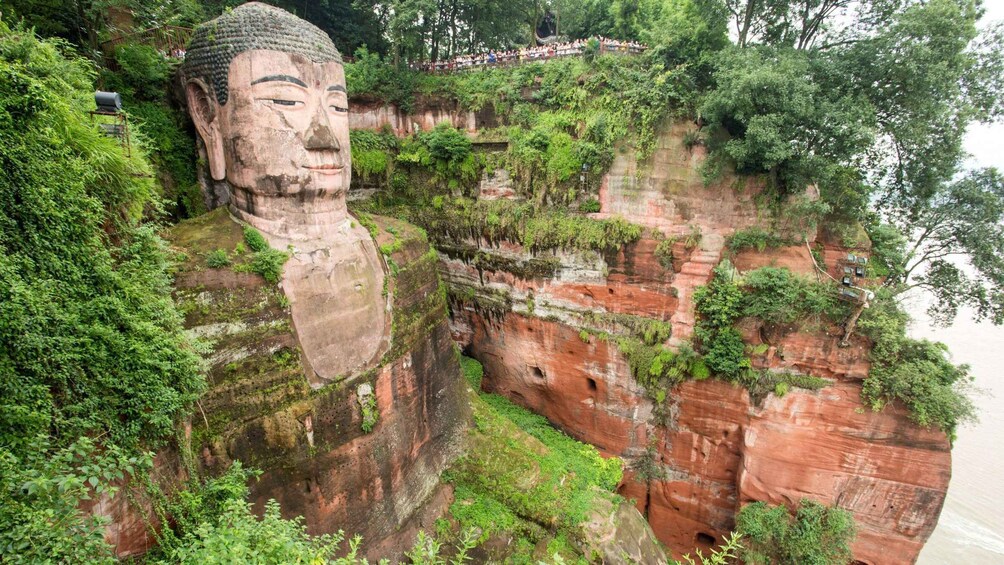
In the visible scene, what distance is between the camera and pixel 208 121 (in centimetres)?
862

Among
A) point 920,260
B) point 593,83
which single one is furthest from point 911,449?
point 593,83

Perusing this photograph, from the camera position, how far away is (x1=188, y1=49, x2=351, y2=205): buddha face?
8023 millimetres

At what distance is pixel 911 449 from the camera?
→ 1103 cm

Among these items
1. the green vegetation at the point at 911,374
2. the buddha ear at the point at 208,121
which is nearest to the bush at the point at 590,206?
the green vegetation at the point at 911,374

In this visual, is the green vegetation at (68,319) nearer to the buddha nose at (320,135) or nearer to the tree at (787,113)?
the buddha nose at (320,135)

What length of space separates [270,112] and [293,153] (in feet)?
2.46

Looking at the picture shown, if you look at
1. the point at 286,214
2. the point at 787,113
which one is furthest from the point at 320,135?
the point at 787,113

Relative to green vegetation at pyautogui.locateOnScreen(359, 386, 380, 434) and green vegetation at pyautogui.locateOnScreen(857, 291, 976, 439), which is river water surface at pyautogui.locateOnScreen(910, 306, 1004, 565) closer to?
green vegetation at pyautogui.locateOnScreen(857, 291, 976, 439)

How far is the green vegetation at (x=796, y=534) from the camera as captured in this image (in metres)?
11.7

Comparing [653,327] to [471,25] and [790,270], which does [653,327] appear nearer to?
[790,270]

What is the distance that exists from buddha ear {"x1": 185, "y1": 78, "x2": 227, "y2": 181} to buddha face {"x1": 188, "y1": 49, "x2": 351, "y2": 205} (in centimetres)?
2

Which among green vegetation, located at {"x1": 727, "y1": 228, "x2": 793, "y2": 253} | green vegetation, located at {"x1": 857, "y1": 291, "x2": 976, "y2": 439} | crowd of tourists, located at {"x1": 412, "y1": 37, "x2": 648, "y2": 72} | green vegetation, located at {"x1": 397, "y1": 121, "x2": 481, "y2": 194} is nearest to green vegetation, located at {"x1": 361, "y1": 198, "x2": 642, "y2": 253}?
green vegetation, located at {"x1": 397, "y1": 121, "x2": 481, "y2": 194}

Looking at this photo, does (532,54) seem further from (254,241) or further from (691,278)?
(254,241)

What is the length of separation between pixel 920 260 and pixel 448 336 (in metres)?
12.4
